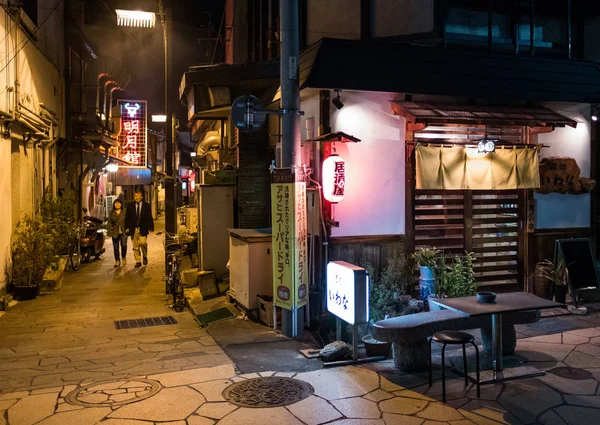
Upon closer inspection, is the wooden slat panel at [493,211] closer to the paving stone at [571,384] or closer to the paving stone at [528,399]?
the paving stone at [571,384]

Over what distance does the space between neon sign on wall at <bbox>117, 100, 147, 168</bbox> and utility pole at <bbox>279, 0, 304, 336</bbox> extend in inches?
713

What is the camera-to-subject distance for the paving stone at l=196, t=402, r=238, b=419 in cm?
625

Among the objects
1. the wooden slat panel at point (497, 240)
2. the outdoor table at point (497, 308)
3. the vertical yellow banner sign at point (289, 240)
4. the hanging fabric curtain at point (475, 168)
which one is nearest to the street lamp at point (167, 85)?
the vertical yellow banner sign at point (289, 240)

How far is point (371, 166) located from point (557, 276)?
5.07m

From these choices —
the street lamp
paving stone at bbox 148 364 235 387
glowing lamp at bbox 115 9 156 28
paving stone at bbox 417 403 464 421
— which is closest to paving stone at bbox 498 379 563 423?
paving stone at bbox 417 403 464 421

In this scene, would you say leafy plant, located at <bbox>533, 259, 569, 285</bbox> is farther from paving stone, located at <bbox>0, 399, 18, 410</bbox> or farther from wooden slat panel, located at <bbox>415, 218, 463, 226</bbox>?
paving stone, located at <bbox>0, 399, 18, 410</bbox>

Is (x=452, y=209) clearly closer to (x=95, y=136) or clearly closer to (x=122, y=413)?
(x=122, y=413)

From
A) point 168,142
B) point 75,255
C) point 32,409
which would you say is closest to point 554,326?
point 32,409

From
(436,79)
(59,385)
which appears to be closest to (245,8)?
(436,79)

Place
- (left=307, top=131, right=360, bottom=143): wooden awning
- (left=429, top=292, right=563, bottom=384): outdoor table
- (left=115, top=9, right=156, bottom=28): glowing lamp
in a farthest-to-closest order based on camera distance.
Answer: (left=115, top=9, right=156, bottom=28): glowing lamp
(left=307, top=131, right=360, bottom=143): wooden awning
(left=429, top=292, right=563, bottom=384): outdoor table

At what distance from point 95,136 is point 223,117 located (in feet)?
31.8

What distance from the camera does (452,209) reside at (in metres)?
12.1

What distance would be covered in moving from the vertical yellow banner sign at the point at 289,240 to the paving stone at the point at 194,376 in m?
2.07

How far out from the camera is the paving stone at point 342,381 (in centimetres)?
700
